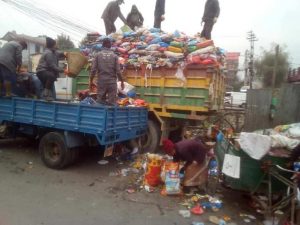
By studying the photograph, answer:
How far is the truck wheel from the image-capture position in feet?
19.6

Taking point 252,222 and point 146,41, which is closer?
point 252,222

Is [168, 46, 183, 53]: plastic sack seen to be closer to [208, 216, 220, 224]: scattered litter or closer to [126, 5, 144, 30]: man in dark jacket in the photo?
[126, 5, 144, 30]: man in dark jacket

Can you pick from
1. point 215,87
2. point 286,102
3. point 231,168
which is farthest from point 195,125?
point 231,168

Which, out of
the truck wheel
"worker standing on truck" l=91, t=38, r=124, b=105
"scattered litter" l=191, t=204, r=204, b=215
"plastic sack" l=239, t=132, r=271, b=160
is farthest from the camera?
"worker standing on truck" l=91, t=38, r=124, b=105

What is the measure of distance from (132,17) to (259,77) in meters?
35.0

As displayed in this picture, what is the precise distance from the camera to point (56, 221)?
405cm

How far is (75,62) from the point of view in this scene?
7.78m

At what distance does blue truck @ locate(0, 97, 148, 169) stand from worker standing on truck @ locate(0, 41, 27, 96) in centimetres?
30

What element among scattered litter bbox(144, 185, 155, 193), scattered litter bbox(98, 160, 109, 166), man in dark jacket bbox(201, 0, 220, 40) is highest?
man in dark jacket bbox(201, 0, 220, 40)

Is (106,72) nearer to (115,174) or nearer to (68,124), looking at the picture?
(68,124)

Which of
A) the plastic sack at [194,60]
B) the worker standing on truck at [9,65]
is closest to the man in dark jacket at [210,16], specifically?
the plastic sack at [194,60]

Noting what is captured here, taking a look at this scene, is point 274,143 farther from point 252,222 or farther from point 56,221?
point 56,221

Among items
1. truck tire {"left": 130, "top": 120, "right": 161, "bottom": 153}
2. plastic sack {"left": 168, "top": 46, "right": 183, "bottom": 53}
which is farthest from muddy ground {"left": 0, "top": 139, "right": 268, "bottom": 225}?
plastic sack {"left": 168, "top": 46, "right": 183, "bottom": 53}

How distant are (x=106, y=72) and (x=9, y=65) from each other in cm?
232
